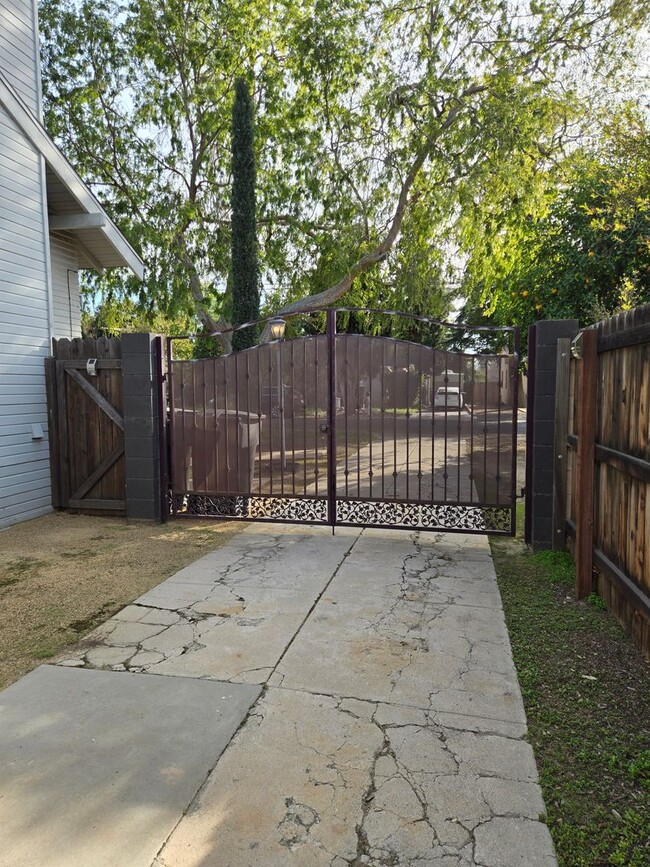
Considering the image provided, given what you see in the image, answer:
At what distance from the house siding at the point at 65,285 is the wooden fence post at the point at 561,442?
732 centimetres

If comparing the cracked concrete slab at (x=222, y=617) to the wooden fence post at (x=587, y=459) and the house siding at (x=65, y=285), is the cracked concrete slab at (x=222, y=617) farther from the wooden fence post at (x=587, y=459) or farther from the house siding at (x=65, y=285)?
the house siding at (x=65, y=285)

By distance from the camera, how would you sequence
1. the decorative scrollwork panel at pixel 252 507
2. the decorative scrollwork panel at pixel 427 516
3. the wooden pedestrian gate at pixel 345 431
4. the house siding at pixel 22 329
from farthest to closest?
the house siding at pixel 22 329 → the decorative scrollwork panel at pixel 252 507 → the decorative scrollwork panel at pixel 427 516 → the wooden pedestrian gate at pixel 345 431

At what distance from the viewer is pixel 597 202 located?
917 cm

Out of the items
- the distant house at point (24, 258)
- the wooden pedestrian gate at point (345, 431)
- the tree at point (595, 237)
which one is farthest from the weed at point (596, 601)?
the distant house at point (24, 258)

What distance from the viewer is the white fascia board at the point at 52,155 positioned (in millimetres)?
6348

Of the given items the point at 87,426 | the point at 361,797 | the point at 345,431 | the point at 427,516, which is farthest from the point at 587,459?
the point at 87,426

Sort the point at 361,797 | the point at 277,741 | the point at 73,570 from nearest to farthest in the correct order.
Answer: the point at 361,797, the point at 277,741, the point at 73,570

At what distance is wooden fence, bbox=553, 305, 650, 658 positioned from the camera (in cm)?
311

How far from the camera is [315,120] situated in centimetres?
1434

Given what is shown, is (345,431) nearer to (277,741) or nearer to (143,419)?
(143,419)

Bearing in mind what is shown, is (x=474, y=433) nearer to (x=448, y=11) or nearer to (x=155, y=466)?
(x=155, y=466)

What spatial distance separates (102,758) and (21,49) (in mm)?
8373

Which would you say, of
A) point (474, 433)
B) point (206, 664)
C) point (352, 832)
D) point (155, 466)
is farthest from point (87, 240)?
point (352, 832)

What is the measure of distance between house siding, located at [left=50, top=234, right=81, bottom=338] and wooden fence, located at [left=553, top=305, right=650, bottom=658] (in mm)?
7774
